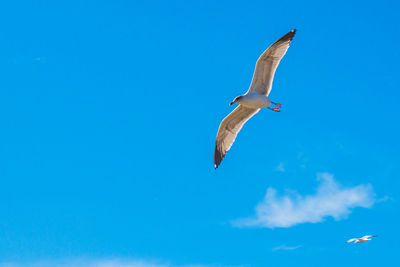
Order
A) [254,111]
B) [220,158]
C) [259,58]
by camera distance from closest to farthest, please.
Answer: [259,58] → [254,111] → [220,158]

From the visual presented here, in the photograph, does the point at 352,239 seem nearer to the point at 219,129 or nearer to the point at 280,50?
the point at 219,129

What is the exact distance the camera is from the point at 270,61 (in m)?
28.3

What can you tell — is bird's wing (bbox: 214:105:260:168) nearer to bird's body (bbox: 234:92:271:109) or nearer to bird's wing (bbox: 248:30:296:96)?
bird's body (bbox: 234:92:271:109)

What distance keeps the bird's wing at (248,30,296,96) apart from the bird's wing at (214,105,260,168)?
7.43 ft

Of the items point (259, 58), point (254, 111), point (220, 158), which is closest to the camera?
point (259, 58)

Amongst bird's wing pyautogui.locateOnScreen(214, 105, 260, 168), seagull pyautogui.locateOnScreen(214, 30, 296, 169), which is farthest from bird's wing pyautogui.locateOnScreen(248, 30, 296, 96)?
bird's wing pyautogui.locateOnScreen(214, 105, 260, 168)

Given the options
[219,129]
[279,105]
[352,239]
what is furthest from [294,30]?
[352,239]

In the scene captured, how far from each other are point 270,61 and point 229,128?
16.5 ft

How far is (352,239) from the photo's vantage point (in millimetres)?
34938

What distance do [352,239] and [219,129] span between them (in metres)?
9.80

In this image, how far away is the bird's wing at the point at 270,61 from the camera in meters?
28.2

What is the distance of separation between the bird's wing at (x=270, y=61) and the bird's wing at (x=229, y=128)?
2.27 meters

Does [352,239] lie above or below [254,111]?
below

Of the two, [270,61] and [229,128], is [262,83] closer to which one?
[270,61]
